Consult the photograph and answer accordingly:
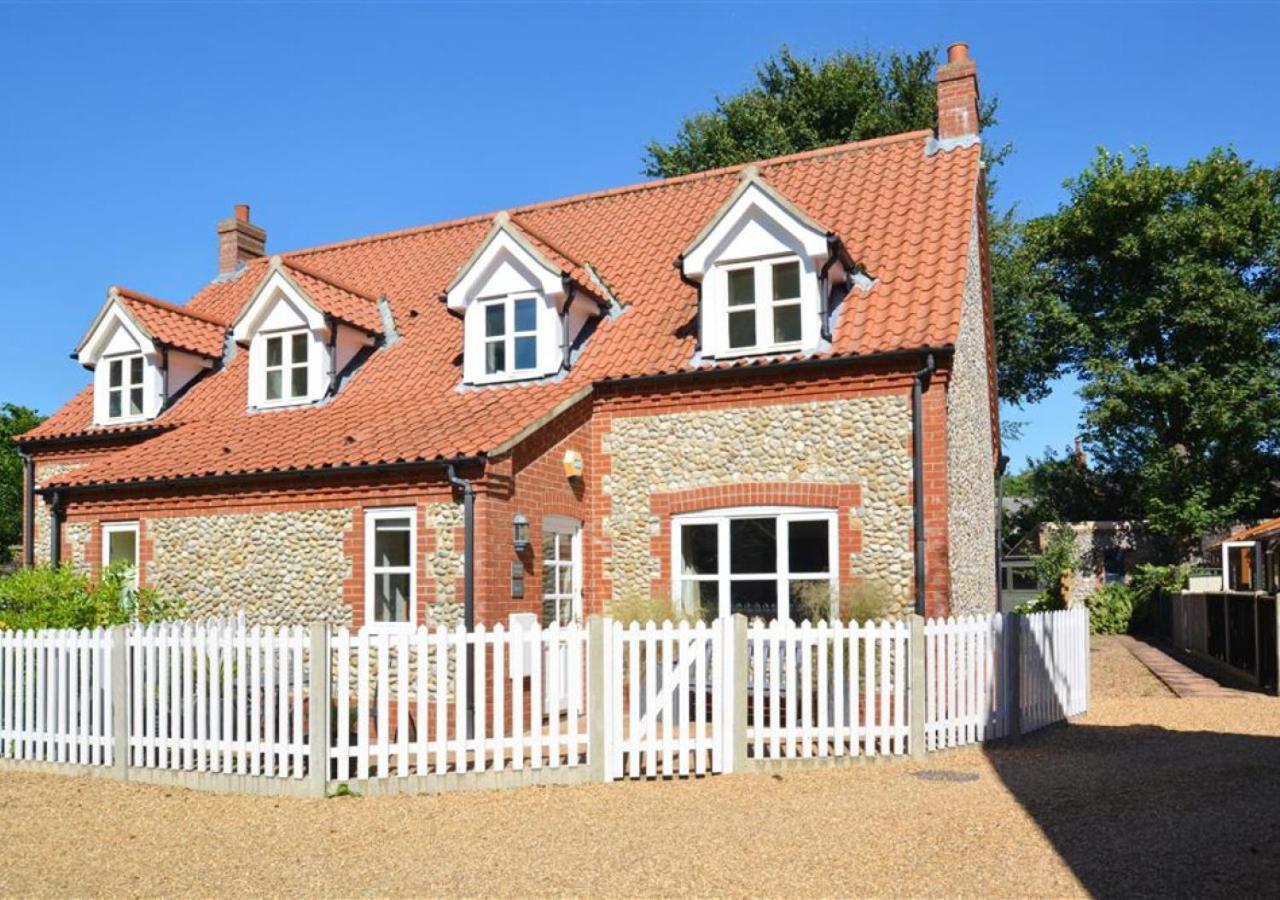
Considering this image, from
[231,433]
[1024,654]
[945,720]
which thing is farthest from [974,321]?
[231,433]

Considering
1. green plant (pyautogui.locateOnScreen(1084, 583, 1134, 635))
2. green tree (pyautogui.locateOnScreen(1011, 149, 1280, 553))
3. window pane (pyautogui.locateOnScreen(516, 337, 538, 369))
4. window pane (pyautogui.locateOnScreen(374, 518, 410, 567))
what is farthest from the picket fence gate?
green tree (pyautogui.locateOnScreen(1011, 149, 1280, 553))

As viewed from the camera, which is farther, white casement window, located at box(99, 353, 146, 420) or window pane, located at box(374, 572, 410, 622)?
white casement window, located at box(99, 353, 146, 420)

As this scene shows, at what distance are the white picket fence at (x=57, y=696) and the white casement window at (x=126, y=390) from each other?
9645mm

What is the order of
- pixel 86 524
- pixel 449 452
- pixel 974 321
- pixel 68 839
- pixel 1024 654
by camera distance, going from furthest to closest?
pixel 974 321 < pixel 86 524 < pixel 449 452 < pixel 1024 654 < pixel 68 839

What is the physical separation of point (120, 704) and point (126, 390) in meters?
11.4

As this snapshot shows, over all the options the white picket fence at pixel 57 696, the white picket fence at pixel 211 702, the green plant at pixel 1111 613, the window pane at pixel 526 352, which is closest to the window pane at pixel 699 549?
the window pane at pixel 526 352

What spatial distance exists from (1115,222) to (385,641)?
115ft

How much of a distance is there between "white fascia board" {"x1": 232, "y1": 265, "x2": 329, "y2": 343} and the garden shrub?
19.4ft

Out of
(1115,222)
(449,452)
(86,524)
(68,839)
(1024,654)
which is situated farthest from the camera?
(1115,222)

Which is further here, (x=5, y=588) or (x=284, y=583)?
(x=284, y=583)

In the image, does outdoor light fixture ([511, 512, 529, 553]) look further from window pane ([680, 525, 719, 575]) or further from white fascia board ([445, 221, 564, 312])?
white fascia board ([445, 221, 564, 312])

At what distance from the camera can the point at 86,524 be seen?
17438mm

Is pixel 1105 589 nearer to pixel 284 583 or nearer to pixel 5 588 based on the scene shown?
pixel 284 583

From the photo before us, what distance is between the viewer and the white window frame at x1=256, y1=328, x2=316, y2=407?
Answer: 19.3 metres
